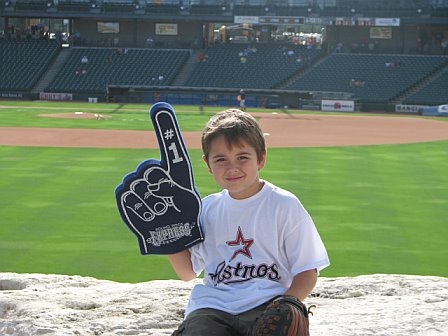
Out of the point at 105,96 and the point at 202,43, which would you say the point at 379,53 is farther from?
the point at 105,96

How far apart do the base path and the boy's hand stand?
23.1 meters

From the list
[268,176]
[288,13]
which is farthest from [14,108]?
[268,176]

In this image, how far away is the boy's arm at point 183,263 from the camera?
5184 millimetres

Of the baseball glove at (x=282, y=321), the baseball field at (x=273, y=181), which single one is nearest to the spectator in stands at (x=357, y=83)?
the baseball field at (x=273, y=181)

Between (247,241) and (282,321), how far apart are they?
688 millimetres

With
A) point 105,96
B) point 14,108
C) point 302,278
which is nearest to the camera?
point 302,278

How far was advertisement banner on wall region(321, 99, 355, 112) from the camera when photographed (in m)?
54.2

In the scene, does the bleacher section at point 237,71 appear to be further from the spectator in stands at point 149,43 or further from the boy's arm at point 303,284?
the boy's arm at point 303,284

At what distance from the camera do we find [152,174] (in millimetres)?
5004

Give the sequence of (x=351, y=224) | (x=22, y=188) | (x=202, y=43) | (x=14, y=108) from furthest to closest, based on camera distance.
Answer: (x=202, y=43) < (x=14, y=108) < (x=22, y=188) < (x=351, y=224)

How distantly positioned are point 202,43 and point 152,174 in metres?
61.0

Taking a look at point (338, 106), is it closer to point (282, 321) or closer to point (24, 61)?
point (24, 61)

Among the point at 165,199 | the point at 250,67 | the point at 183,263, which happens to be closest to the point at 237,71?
the point at 250,67

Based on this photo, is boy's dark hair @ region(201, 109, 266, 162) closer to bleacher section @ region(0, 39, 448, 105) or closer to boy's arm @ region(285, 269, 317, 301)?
boy's arm @ region(285, 269, 317, 301)
